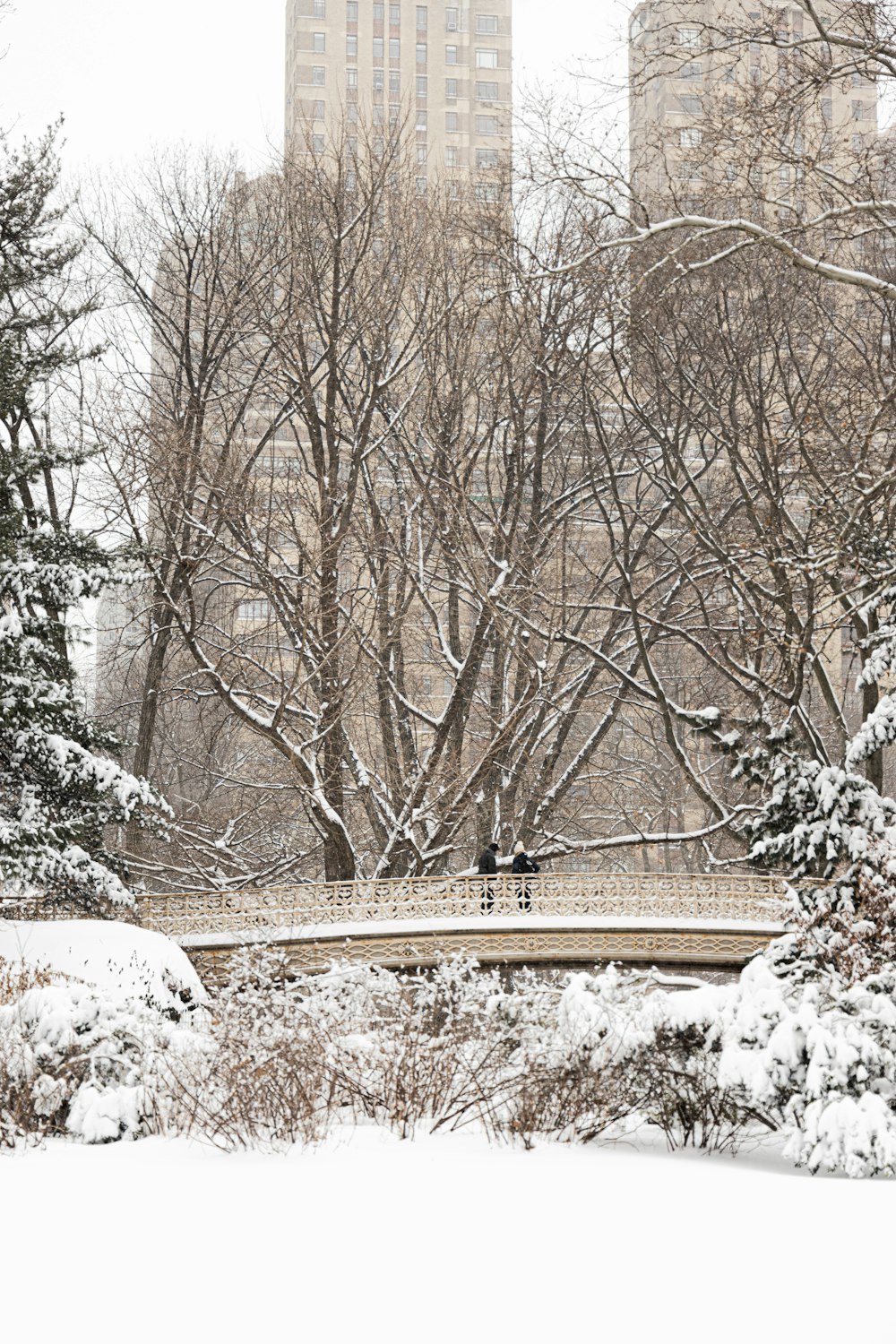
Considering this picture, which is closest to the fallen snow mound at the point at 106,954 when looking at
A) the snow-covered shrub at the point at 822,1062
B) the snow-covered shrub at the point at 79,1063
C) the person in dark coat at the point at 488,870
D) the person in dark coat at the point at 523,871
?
the snow-covered shrub at the point at 79,1063

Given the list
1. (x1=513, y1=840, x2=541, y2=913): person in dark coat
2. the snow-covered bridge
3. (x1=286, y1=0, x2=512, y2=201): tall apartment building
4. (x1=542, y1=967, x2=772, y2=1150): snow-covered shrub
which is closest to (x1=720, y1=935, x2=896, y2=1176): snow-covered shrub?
(x1=542, y1=967, x2=772, y2=1150): snow-covered shrub

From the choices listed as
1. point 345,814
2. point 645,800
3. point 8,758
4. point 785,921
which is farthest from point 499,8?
point 785,921

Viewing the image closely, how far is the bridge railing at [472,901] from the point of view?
2025 cm

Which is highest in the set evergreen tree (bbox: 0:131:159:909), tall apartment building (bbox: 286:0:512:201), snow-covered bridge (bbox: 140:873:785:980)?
tall apartment building (bbox: 286:0:512:201)

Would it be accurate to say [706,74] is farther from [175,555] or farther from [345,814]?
[345,814]

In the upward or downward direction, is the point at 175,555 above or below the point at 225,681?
above

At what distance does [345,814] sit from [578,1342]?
68.6ft

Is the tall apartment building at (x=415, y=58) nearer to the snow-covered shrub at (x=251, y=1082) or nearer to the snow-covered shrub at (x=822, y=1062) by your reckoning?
the snow-covered shrub at (x=251, y=1082)

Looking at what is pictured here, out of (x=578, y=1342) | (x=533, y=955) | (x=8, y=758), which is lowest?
(x=533, y=955)

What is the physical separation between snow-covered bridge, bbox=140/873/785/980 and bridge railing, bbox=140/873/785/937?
0.02m

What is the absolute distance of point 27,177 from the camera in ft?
66.7

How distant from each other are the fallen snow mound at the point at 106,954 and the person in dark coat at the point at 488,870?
5439mm

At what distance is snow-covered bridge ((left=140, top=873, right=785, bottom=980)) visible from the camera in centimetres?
2011

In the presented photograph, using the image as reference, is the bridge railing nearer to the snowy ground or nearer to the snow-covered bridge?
the snow-covered bridge
